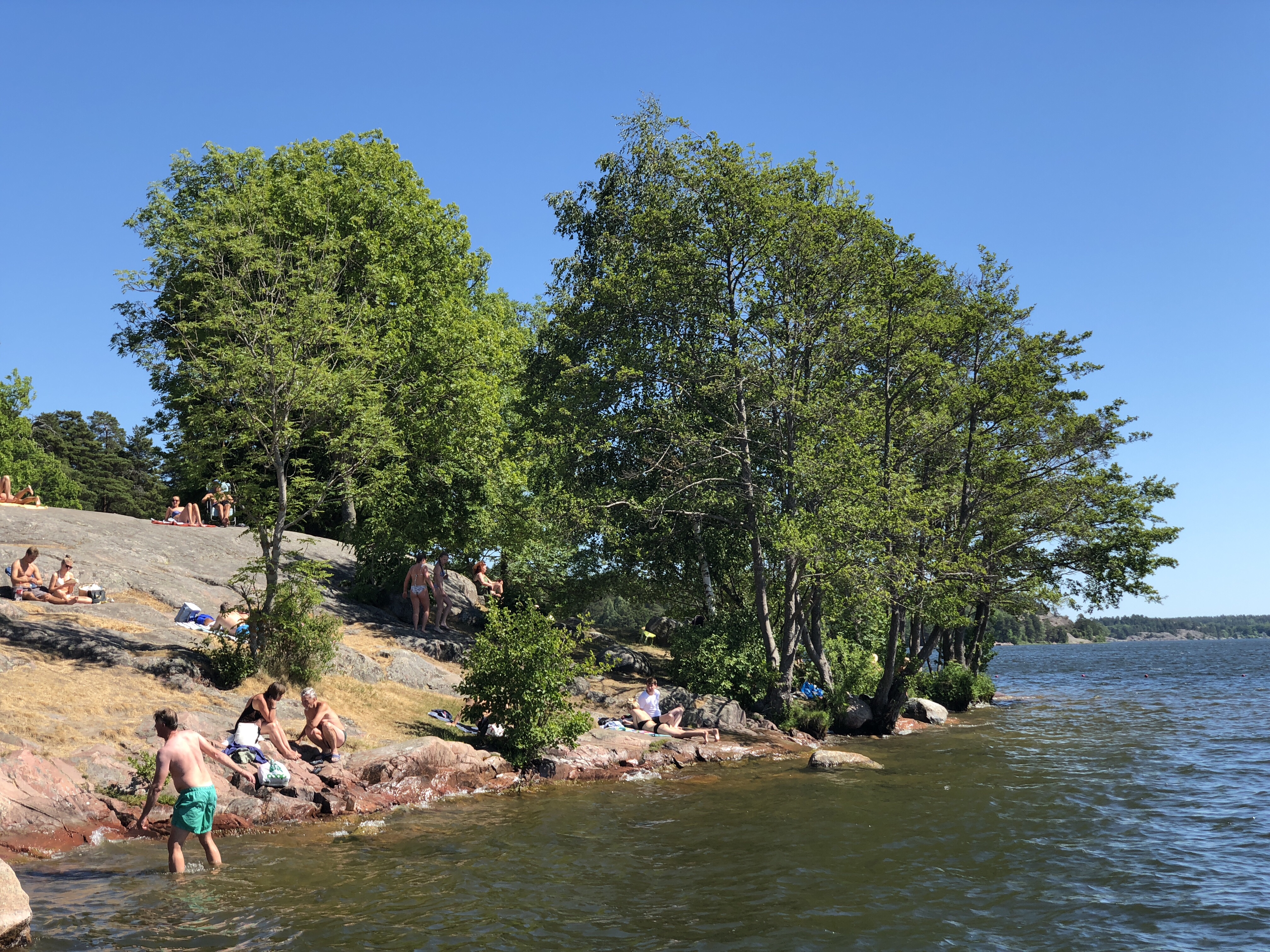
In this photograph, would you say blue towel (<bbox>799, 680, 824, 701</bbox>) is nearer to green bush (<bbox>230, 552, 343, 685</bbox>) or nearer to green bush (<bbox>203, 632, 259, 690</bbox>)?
green bush (<bbox>230, 552, 343, 685</bbox>)

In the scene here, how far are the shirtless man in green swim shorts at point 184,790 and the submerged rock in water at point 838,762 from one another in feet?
42.7

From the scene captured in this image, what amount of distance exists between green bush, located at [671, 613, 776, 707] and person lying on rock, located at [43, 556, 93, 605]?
1602cm

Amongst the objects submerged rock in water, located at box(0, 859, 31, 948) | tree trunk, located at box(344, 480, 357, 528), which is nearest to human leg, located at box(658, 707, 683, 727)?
tree trunk, located at box(344, 480, 357, 528)

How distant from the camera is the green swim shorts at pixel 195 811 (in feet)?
36.4

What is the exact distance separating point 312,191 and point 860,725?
84.6 feet

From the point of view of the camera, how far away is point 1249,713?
3241cm

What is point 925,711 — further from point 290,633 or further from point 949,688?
point 290,633

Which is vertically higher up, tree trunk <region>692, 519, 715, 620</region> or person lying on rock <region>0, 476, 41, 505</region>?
person lying on rock <region>0, 476, 41, 505</region>

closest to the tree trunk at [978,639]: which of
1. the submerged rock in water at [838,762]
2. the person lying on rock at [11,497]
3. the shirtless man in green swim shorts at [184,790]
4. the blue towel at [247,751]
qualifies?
the submerged rock in water at [838,762]

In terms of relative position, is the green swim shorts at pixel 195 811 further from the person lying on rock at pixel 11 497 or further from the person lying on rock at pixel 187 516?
the person lying on rock at pixel 11 497

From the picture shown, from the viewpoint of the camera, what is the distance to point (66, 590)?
65.4 ft

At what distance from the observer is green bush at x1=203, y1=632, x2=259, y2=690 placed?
17984 mm

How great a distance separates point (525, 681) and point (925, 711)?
18248 millimetres

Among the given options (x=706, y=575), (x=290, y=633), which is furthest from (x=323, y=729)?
(x=706, y=575)
